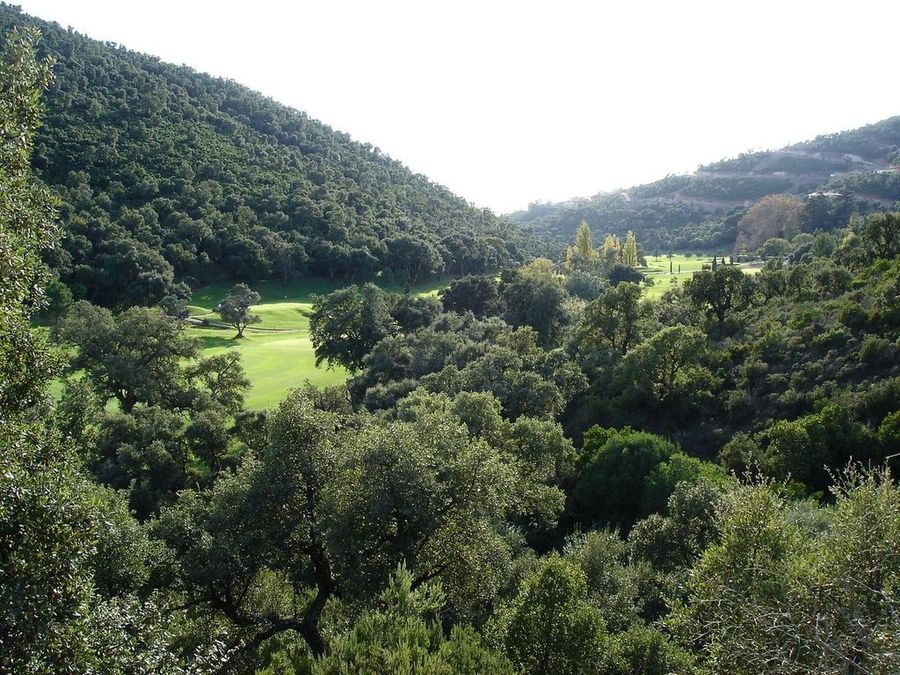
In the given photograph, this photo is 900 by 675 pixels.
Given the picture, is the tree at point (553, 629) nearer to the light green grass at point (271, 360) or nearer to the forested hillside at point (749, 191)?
the light green grass at point (271, 360)

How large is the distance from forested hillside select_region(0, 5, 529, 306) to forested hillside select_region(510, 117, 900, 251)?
52.0 meters

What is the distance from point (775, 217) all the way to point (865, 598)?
4754 inches

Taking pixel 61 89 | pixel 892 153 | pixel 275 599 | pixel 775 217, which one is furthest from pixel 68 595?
pixel 892 153

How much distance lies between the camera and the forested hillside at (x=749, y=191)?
11925 centimetres

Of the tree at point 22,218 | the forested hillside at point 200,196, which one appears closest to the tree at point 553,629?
the tree at point 22,218

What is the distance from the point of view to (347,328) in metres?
46.8

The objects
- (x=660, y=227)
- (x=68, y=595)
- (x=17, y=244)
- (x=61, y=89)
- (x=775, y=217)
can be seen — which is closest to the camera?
(x=68, y=595)

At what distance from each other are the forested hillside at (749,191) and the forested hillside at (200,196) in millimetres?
51984

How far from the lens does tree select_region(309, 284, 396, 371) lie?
152ft

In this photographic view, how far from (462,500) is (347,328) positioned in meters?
33.4

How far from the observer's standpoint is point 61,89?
86.9 meters

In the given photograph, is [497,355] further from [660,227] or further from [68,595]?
[660,227]

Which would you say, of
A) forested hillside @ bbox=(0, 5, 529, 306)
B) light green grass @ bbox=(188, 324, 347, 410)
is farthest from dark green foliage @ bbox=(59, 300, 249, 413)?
forested hillside @ bbox=(0, 5, 529, 306)

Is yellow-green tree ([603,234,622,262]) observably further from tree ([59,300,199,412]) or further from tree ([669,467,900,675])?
tree ([669,467,900,675])
